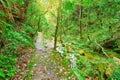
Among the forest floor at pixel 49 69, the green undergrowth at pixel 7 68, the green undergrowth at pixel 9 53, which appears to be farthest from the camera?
the forest floor at pixel 49 69

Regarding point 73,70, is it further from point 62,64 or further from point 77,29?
point 77,29

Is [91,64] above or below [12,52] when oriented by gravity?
below

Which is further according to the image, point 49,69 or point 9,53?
point 9,53

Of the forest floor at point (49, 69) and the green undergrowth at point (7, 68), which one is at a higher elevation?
the green undergrowth at point (7, 68)

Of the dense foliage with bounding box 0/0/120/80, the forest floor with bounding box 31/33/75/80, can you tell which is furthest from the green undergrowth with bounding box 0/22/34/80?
the forest floor with bounding box 31/33/75/80

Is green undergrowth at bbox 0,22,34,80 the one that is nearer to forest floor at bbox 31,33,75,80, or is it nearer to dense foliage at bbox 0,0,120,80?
dense foliage at bbox 0,0,120,80

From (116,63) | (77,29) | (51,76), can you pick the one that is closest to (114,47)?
(116,63)

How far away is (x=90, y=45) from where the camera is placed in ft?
46.1

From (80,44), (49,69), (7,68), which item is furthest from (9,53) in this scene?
(80,44)

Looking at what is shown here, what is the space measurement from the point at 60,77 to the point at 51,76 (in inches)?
16.8

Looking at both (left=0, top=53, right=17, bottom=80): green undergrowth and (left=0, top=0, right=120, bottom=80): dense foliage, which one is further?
(left=0, top=0, right=120, bottom=80): dense foliage

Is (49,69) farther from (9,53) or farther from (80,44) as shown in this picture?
(80,44)

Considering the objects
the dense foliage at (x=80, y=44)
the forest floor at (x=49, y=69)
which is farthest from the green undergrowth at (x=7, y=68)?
the forest floor at (x=49, y=69)

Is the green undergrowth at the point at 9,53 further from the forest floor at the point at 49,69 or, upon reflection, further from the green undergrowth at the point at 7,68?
the forest floor at the point at 49,69
